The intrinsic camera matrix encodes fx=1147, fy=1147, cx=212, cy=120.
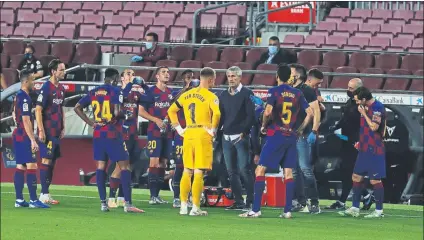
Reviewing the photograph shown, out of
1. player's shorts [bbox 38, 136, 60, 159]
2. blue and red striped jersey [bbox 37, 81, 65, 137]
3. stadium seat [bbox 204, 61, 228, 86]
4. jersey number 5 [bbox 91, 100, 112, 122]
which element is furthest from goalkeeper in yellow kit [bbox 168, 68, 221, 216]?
stadium seat [bbox 204, 61, 228, 86]

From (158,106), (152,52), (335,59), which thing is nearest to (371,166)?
(158,106)

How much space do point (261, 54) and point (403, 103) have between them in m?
3.80

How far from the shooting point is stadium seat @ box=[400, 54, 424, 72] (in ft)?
76.4

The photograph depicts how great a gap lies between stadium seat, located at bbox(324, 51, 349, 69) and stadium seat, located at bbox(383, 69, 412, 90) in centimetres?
135

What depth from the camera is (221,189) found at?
1667cm

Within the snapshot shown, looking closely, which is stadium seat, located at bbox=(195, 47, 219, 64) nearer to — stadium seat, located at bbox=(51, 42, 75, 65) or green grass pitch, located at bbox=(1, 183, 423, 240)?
stadium seat, located at bbox=(51, 42, 75, 65)

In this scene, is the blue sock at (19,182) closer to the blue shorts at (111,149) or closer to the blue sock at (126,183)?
the blue shorts at (111,149)

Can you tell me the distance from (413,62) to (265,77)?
124 inches

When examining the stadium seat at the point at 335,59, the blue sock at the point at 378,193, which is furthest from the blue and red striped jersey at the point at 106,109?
the stadium seat at the point at 335,59

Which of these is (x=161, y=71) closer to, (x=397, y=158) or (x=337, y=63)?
(x=397, y=158)

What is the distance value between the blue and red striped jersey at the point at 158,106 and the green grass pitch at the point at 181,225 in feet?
3.61

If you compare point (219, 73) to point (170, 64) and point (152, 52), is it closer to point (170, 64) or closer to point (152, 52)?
point (170, 64)

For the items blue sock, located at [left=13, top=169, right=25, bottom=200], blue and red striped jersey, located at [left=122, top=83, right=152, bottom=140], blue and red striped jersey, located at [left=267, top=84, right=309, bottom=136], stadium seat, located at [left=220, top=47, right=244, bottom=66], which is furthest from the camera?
stadium seat, located at [left=220, top=47, right=244, bottom=66]

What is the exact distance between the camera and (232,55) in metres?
24.0
